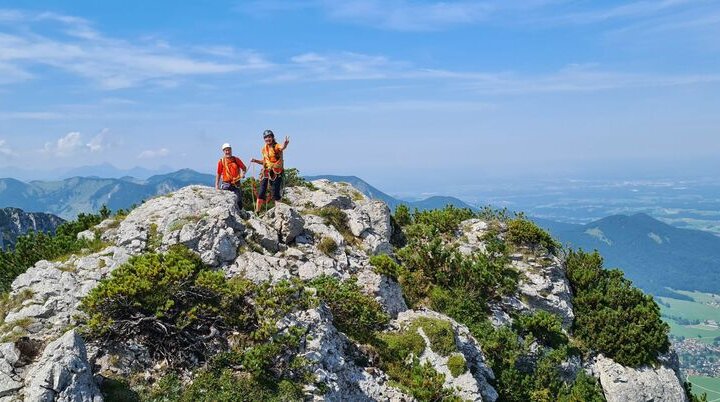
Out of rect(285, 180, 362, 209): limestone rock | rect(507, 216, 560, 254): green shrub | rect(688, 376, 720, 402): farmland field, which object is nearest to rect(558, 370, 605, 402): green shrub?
rect(507, 216, 560, 254): green shrub

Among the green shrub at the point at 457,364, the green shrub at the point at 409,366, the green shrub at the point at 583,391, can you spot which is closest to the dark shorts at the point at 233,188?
the green shrub at the point at 409,366

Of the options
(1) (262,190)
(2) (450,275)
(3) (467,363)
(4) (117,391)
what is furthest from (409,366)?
(1) (262,190)

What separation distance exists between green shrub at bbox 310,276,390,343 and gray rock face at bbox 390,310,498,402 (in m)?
1.11

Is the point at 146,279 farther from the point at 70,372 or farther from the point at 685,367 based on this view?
the point at 685,367

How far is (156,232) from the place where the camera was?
16.5m

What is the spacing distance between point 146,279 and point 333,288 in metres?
5.53

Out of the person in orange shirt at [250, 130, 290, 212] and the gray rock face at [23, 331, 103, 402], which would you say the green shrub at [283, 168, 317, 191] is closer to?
the person in orange shirt at [250, 130, 290, 212]

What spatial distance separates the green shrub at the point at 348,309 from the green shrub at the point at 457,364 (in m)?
2.48

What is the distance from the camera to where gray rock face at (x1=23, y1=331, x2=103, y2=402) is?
930 cm

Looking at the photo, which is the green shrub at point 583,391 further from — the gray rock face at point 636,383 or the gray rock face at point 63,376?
the gray rock face at point 63,376

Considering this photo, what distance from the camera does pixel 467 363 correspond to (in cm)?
1527

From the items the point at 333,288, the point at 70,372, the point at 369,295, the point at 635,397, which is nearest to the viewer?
the point at 70,372

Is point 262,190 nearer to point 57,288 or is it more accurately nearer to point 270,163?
point 270,163

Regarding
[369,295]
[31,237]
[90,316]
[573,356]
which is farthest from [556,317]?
[31,237]
